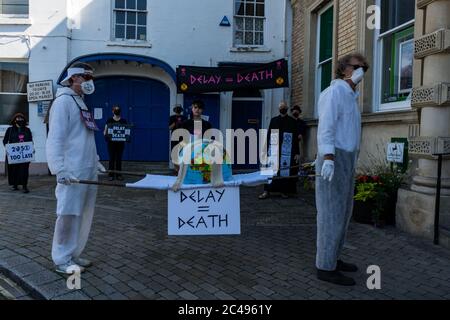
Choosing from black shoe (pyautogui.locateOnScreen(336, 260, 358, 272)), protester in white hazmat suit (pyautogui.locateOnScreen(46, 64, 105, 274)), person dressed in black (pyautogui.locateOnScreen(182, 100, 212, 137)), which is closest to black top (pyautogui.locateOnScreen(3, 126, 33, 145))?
person dressed in black (pyautogui.locateOnScreen(182, 100, 212, 137))

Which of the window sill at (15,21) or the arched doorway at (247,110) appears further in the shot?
the arched doorway at (247,110)

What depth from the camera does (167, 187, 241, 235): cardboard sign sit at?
4.22m

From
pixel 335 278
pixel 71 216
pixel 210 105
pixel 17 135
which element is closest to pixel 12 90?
pixel 17 135

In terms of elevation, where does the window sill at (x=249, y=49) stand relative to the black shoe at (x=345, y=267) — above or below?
above

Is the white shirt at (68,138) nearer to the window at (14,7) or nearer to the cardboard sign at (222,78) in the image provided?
the cardboard sign at (222,78)

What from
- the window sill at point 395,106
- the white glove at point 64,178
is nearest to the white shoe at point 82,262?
the white glove at point 64,178

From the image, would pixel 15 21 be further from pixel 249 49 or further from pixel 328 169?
pixel 328 169

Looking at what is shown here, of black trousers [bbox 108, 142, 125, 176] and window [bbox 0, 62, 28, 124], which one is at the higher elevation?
window [bbox 0, 62, 28, 124]

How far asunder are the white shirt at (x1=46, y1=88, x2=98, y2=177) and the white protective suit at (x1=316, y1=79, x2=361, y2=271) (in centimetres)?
221

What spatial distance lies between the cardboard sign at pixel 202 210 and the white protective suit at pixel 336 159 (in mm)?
854

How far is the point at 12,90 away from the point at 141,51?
158 inches

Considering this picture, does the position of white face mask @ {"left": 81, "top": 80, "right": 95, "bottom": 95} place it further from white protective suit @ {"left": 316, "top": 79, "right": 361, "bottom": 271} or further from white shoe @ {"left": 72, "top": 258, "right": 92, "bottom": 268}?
white protective suit @ {"left": 316, "top": 79, "right": 361, "bottom": 271}

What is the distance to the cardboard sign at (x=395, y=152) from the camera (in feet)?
20.6

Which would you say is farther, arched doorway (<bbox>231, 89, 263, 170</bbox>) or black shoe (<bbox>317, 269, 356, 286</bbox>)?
arched doorway (<bbox>231, 89, 263, 170</bbox>)
